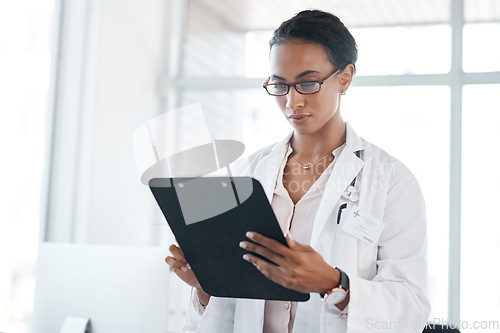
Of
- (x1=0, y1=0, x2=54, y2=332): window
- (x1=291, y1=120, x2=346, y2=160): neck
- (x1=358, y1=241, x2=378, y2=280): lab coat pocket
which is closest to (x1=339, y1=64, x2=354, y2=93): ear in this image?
(x1=291, y1=120, x2=346, y2=160): neck

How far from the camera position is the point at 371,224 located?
4.59 feet

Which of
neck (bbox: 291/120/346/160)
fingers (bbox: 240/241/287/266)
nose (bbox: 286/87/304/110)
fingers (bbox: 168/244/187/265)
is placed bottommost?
fingers (bbox: 168/244/187/265)

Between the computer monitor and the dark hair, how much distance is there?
2.34 ft

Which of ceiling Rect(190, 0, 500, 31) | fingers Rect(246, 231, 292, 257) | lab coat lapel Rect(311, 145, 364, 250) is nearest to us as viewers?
fingers Rect(246, 231, 292, 257)

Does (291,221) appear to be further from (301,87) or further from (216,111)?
(216,111)

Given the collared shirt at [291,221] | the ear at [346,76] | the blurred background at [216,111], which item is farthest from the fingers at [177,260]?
the blurred background at [216,111]

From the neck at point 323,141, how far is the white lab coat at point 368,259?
0.03 metres

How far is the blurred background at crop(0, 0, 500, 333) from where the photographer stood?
3.20 metres

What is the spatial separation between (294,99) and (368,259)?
0.47m

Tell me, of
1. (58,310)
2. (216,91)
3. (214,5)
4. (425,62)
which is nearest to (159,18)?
(214,5)

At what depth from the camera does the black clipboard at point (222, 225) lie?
112 cm

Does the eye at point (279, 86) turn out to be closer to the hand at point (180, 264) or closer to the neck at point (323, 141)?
the neck at point (323, 141)

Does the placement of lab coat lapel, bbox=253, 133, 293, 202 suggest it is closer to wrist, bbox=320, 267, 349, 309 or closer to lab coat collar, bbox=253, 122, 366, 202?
lab coat collar, bbox=253, 122, 366, 202

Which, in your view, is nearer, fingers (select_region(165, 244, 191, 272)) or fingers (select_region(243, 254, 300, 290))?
fingers (select_region(243, 254, 300, 290))
